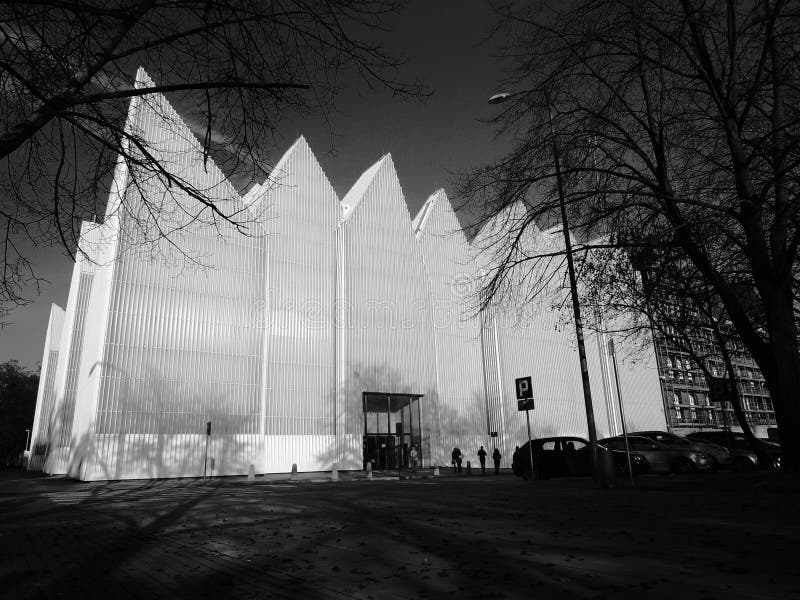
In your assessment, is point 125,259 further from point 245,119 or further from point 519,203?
point 245,119

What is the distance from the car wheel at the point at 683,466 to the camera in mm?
21281

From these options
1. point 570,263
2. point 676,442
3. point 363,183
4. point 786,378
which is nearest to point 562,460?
point 676,442

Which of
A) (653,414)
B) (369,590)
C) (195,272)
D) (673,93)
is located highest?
(195,272)

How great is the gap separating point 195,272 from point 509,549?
29.1 meters

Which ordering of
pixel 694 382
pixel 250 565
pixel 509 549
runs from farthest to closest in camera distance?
pixel 694 382 < pixel 509 549 < pixel 250 565

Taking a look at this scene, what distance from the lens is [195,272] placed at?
1249 inches

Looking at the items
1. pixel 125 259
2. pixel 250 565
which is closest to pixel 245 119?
pixel 250 565

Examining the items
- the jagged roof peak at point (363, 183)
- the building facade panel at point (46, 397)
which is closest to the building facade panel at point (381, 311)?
the jagged roof peak at point (363, 183)

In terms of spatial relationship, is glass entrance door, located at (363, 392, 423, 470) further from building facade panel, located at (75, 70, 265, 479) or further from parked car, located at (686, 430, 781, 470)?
parked car, located at (686, 430, 781, 470)

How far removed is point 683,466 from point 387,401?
20.3 m

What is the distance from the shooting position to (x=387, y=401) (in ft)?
125

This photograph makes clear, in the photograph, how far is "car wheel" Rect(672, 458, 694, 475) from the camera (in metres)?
21.3

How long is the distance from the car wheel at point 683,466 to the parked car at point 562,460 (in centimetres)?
127

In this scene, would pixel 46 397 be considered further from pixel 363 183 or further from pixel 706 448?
pixel 706 448
